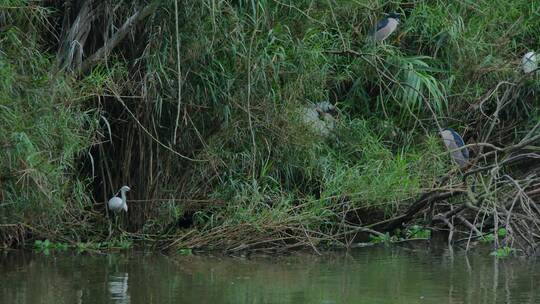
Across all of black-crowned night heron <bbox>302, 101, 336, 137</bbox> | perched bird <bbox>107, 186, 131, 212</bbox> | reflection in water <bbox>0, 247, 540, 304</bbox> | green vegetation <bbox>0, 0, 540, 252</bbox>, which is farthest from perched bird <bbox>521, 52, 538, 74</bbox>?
perched bird <bbox>107, 186, 131, 212</bbox>

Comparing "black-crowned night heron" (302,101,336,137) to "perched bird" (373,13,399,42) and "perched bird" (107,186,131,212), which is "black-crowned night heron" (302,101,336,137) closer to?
"perched bird" (373,13,399,42)

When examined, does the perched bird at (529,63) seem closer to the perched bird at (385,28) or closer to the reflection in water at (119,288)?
the perched bird at (385,28)

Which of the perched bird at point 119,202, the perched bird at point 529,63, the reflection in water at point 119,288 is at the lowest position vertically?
the reflection in water at point 119,288

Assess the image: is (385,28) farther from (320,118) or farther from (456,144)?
(456,144)

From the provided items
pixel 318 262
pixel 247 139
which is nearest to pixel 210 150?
pixel 247 139

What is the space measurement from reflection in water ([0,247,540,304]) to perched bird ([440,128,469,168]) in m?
Result: 1.29

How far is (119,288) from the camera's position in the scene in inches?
286

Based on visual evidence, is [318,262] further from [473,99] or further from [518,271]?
[473,99]

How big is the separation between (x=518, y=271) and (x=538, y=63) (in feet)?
12.8

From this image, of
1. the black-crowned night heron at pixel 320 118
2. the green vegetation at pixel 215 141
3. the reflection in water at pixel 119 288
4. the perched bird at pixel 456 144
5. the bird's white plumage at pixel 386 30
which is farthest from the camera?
the bird's white plumage at pixel 386 30

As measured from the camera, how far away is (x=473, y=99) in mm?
11109

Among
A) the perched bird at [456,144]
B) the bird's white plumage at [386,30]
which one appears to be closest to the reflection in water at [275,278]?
the perched bird at [456,144]

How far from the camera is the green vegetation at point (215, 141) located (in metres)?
8.59

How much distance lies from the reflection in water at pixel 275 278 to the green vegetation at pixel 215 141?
1.25 feet
